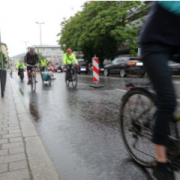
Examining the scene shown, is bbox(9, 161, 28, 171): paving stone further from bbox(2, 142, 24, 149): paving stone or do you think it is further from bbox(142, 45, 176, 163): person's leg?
bbox(142, 45, 176, 163): person's leg

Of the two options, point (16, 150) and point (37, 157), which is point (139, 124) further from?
point (16, 150)

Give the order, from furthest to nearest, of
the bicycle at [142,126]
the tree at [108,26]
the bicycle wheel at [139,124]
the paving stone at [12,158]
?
the tree at [108,26] < the paving stone at [12,158] < the bicycle wheel at [139,124] < the bicycle at [142,126]

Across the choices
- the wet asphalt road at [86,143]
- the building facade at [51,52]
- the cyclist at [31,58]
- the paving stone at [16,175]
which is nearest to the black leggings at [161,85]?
the wet asphalt road at [86,143]

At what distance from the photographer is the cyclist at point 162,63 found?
1948 millimetres

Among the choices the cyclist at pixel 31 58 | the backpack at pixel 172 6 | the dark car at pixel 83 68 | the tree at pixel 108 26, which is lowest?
the dark car at pixel 83 68

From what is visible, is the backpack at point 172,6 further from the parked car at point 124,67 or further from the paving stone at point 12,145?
the parked car at point 124,67

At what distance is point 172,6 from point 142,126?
119 centimetres

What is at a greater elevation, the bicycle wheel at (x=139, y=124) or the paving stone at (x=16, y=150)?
the bicycle wheel at (x=139, y=124)

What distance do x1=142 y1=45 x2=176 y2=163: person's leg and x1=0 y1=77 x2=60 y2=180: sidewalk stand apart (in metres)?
1.05

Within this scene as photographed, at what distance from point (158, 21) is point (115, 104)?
4.52 metres

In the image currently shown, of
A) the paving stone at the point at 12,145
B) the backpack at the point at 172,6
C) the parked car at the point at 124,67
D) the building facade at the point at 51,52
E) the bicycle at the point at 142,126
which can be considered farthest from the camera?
the building facade at the point at 51,52

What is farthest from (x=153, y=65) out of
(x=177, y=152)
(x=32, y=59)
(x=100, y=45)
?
(x=100, y=45)

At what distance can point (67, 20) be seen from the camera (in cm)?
3778

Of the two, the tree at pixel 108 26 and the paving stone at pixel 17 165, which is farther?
the tree at pixel 108 26
